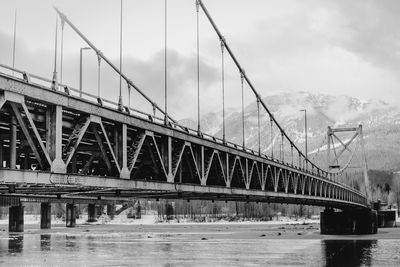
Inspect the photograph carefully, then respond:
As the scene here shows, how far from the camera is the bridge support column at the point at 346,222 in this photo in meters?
89.6

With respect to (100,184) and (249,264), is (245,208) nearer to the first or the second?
(249,264)

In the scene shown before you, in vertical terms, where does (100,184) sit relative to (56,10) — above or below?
below

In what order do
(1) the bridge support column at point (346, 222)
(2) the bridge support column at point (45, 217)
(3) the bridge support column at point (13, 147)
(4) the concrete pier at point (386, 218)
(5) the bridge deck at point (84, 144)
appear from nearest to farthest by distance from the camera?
(3) the bridge support column at point (13, 147), (5) the bridge deck at point (84, 144), (1) the bridge support column at point (346, 222), (4) the concrete pier at point (386, 218), (2) the bridge support column at point (45, 217)

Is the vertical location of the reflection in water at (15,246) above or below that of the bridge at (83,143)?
below

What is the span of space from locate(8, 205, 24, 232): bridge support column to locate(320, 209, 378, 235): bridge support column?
60161mm

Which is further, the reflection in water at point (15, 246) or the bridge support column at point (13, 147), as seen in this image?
the reflection in water at point (15, 246)

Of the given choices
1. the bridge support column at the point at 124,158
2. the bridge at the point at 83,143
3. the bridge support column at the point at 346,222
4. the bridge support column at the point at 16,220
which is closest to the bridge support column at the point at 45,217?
the bridge support column at the point at 16,220

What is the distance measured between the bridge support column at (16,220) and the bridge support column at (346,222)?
60.2 m

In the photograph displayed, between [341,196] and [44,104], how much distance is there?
81114 millimetres

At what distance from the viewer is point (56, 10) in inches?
1059

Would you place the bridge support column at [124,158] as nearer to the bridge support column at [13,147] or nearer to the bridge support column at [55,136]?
the bridge support column at [55,136]

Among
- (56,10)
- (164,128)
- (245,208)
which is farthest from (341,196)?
(245,208)

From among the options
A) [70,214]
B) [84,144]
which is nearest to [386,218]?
[70,214]

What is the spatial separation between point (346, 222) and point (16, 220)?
214 feet
